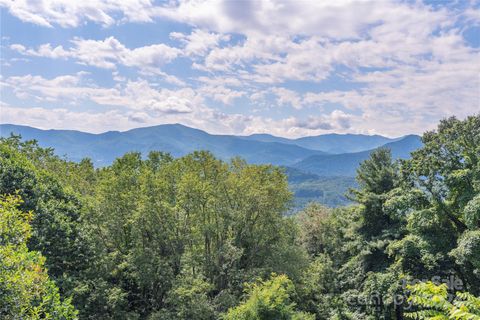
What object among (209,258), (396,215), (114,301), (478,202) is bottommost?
(114,301)

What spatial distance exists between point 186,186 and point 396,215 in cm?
1365

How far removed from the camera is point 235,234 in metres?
25.9

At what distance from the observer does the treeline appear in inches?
719

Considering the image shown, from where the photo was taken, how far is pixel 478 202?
52.4 ft

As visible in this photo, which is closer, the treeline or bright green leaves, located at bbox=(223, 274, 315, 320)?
bright green leaves, located at bbox=(223, 274, 315, 320)

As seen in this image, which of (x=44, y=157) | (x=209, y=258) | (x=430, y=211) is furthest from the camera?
(x=44, y=157)

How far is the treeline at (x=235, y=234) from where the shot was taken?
1827cm

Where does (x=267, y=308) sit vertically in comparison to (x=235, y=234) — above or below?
below

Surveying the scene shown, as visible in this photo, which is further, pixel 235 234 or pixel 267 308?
pixel 235 234

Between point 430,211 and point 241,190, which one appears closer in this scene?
point 430,211

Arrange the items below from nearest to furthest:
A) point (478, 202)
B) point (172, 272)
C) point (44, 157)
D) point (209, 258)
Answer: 1. point (478, 202)
2. point (172, 272)
3. point (209, 258)
4. point (44, 157)

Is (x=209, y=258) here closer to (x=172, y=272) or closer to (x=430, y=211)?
(x=172, y=272)

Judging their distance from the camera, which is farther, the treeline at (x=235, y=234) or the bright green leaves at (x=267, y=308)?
the treeline at (x=235, y=234)

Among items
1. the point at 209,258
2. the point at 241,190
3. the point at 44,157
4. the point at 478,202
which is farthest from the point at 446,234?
the point at 44,157
